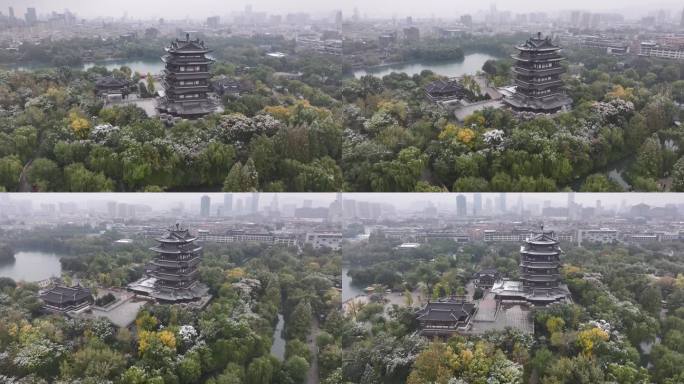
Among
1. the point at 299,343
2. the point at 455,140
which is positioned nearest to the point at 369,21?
the point at 455,140

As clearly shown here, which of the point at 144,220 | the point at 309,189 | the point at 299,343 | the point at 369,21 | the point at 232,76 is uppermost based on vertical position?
the point at 369,21

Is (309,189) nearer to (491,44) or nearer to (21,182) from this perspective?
(21,182)

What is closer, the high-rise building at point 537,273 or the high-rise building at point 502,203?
the high-rise building at point 502,203

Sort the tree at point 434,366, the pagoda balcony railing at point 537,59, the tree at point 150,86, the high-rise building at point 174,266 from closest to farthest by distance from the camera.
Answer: the tree at point 434,366, the high-rise building at point 174,266, the pagoda balcony railing at point 537,59, the tree at point 150,86

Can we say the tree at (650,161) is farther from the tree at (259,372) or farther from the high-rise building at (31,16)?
the high-rise building at (31,16)

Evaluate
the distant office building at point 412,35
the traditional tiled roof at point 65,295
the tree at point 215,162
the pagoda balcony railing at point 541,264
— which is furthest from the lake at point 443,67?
the traditional tiled roof at point 65,295
